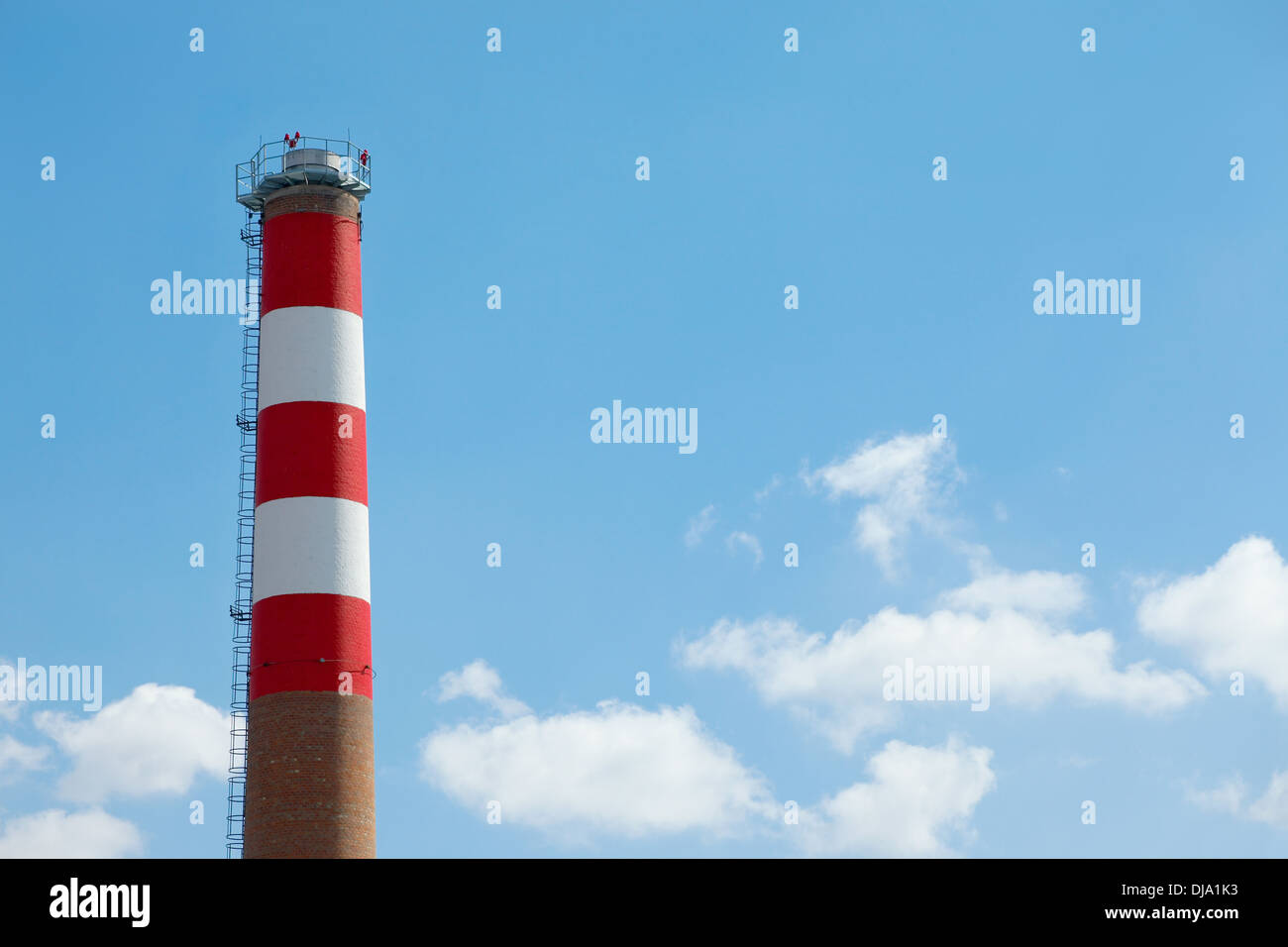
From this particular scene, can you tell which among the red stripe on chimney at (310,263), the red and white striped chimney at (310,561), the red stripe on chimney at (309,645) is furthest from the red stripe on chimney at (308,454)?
the red stripe on chimney at (310,263)

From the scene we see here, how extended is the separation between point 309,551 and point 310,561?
0.86ft

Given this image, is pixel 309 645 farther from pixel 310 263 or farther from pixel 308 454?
pixel 310 263

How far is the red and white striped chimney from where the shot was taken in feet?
146

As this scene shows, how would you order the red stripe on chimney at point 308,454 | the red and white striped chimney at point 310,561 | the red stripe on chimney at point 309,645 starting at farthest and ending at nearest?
the red stripe on chimney at point 308,454 < the red stripe on chimney at point 309,645 < the red and white striped chimney at point 310,561

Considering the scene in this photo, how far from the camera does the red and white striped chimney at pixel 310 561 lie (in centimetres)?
4459

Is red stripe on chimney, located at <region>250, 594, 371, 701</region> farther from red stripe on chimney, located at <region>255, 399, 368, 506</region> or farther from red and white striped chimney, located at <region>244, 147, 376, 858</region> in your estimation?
red stripe on chimney, located at <region>255, 399, 368, 506</region>

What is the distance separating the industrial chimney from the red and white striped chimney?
1.4 inches

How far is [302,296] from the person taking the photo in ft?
156

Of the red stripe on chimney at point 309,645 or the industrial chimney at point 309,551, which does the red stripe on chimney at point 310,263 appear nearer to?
the industrial chimney at point 309,551

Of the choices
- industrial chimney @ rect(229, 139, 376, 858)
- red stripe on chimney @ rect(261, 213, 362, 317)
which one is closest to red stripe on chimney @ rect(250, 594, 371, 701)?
industrial chimney @ rect(229, 139, 376, 858)

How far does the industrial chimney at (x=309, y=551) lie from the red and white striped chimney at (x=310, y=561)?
36mm
